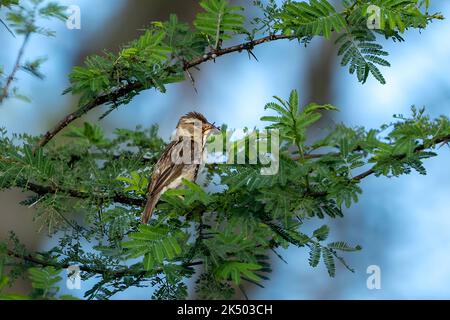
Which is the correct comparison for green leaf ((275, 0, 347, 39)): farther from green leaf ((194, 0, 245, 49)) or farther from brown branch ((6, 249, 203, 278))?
brown branch ((6, 249, 203, 278))

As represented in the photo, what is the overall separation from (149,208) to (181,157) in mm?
1269

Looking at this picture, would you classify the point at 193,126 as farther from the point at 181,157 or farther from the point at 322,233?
the point at 322,233

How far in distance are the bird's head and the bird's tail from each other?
1.26 meters

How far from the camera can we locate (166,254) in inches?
124

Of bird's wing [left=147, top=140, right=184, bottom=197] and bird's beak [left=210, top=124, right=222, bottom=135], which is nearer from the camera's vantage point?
bird's wing [left=147, top=140, right=184, bottom=197]

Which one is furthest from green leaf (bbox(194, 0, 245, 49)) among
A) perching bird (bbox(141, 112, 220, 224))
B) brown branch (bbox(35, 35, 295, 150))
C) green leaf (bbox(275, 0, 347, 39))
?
perching bird (bbox(141, 112, 220, 224))

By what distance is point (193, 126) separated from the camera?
5301mm

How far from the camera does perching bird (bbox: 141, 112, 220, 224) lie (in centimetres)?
425

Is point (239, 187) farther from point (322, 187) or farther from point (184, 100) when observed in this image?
point (184, 100)

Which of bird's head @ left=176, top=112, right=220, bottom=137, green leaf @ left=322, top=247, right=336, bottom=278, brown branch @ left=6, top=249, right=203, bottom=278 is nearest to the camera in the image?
green leaf @ left=322, top=247, right=336, bottom=278

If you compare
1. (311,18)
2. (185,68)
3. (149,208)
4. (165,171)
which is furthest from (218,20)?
(165,171)

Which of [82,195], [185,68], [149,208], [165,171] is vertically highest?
[185,68]

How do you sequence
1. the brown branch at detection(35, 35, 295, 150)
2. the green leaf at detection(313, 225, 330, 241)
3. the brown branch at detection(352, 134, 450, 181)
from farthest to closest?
the brown branch at detection(35, 35, 295, 150) < the green leaf at detection(313, 225, 330, 241) < the brown branch at detection(352, 134, 450, 181)

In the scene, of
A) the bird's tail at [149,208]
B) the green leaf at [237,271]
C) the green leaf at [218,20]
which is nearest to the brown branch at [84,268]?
the bird's tail at [149,208]
